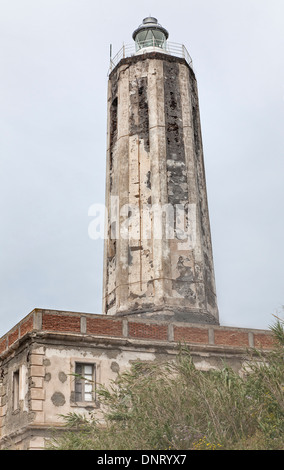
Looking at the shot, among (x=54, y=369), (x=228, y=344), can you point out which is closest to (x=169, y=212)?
(x=228, y=344)

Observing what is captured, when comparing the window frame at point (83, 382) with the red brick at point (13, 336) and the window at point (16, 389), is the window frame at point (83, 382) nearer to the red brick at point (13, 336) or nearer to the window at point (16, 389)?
the window at point (16, 389)

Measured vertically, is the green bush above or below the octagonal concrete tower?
below

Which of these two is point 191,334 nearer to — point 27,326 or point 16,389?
point 27,326

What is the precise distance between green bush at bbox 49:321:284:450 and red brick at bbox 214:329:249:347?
5.95m

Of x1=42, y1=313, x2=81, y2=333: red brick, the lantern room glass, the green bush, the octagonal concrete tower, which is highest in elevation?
the lantern room glass

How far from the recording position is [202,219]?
2945 cm

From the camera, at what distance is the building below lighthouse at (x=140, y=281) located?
22.0 metres

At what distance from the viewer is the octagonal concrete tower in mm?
27297

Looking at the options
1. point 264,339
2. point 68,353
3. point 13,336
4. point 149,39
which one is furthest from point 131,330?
point 149,39

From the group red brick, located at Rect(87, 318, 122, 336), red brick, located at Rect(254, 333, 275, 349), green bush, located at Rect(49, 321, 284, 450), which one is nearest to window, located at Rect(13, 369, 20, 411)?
red brick, located at Rect(87, 318, 122, 336)

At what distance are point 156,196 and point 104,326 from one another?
689 centimetres

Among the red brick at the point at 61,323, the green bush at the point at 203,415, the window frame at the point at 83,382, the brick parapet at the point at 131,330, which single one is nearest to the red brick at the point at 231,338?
the brick parapet at the point at 131,330

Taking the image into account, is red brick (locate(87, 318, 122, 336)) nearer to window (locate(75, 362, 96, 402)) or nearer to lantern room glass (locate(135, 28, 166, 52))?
window (locate(75, 362, 96, 402))
